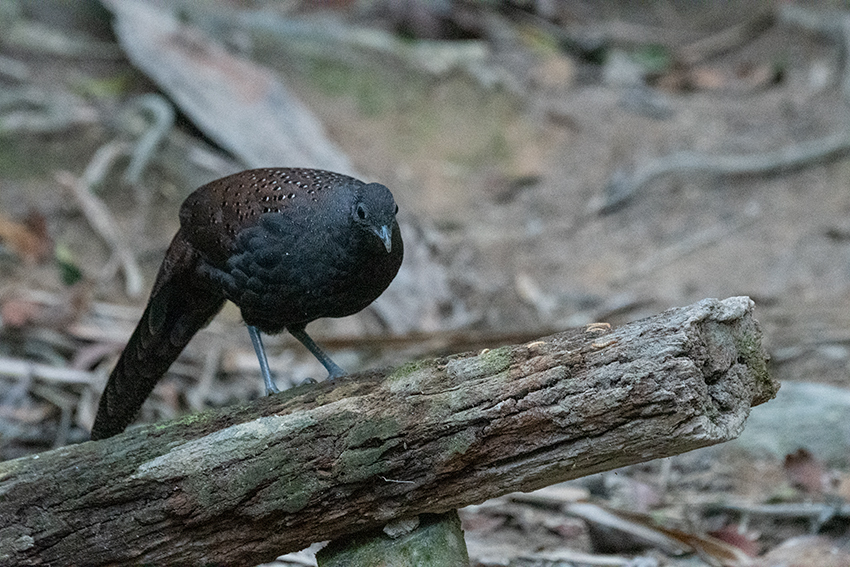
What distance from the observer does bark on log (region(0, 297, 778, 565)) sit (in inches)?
97.0

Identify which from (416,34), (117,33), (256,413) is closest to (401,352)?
(256,413)

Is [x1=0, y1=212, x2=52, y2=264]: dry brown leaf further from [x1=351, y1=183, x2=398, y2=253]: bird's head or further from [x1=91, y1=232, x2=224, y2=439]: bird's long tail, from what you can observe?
[x1=351, y1=183, x2=398, y2=253]: bird's head

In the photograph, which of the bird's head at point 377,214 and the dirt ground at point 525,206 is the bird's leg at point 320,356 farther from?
the dirt ground at point 525,206

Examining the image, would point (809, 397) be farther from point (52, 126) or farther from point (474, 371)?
point (52, 126)

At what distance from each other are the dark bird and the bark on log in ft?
2.28

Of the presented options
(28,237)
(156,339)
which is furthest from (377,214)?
(28,237)

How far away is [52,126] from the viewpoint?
6945mm

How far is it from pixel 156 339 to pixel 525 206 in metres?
5.38

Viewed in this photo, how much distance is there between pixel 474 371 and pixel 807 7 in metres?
8.84

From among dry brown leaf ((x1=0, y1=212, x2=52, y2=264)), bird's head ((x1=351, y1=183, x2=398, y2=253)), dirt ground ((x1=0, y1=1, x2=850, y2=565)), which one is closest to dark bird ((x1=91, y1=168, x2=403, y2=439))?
bird's head ((x1=351, y1=183, x2=398, y2=253))

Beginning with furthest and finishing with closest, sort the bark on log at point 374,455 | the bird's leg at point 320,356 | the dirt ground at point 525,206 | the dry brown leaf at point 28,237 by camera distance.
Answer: the dry brown leaf at point 28,237
the dirt ground at point 525,206
the bird's leg at point 320,356
the bark on log at point 374,455

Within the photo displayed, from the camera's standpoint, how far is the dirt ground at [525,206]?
5008 mm

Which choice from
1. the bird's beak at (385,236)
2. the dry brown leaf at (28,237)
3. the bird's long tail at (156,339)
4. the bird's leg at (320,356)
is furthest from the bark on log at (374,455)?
the dry brown leaf at (28,237)

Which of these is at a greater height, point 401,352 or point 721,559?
point 401,352
